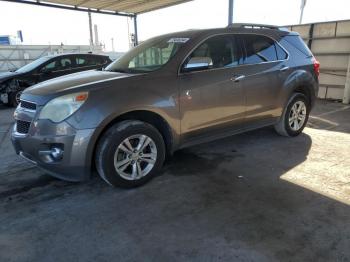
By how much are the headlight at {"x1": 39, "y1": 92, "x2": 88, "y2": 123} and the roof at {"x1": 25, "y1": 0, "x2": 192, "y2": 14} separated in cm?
1006

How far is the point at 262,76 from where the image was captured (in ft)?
13.9

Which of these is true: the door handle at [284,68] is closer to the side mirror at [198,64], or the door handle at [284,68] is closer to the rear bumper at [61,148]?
the side mirror at [198,64]

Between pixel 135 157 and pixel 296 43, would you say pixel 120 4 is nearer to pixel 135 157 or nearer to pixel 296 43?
pixel 296 43

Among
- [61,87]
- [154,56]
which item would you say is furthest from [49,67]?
[61,87]

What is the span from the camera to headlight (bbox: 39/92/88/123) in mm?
2920

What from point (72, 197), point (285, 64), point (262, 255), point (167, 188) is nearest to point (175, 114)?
point (167, 188)

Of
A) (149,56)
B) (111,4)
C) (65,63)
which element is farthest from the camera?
(111,4)

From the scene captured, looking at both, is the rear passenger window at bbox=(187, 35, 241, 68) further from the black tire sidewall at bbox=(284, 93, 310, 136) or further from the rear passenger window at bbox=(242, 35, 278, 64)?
the black tire sidewall at bbox=(284, 93, 310, 136)

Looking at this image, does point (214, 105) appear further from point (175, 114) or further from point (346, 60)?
point (346, 60)

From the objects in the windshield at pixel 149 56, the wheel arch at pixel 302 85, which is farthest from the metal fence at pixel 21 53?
the wheel arch at pixel 302 85

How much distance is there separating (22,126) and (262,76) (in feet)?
10.0

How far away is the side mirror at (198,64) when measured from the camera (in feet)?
11.7

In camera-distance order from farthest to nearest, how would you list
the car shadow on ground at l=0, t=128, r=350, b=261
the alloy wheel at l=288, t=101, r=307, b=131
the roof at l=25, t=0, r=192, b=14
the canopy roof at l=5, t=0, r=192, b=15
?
1. the roof at l=25, t=0, r=192, b=14
2. the canopy roof at l=5, t=0, r=192, b=15
3. the alloy wheel at l=288, t=101, r=307, b=131
4. the car shadow on ground at l=0, t=128, r=350, b=261

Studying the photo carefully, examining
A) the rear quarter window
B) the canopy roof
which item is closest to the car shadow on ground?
the rear quarter window
